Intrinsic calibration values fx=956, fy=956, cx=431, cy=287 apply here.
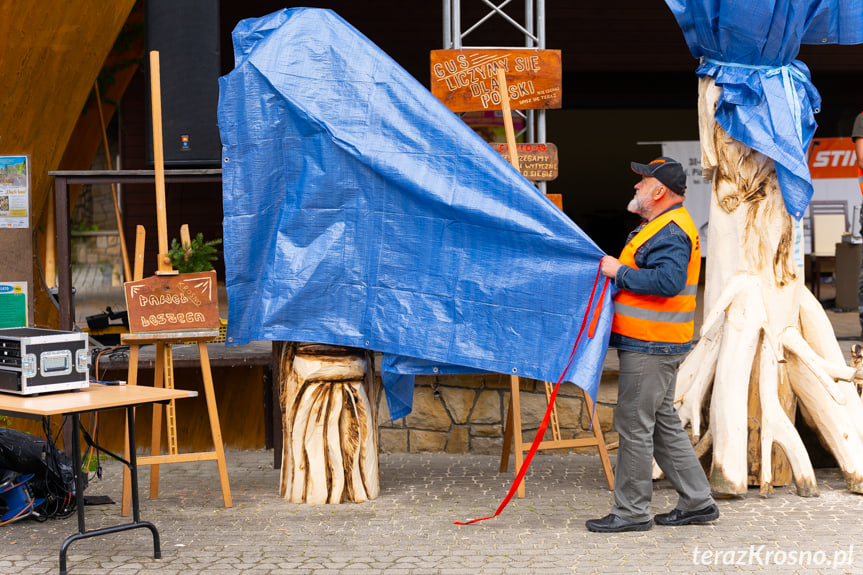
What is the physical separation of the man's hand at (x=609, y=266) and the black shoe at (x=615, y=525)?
1173mm

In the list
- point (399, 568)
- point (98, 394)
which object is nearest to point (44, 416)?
point (98, 394)

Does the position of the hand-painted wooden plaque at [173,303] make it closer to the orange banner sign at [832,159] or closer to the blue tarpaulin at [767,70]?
the blue tarpaulin at [767,70]

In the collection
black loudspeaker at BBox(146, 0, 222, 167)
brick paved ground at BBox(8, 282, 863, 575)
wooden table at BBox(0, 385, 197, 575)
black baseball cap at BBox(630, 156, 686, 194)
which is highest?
black loudspeaker at BBox(146, 0, 222, 167)

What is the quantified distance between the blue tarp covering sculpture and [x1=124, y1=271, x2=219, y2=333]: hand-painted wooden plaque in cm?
17

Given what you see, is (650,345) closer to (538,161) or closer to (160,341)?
Result: (538,161)

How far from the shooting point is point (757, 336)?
5438 mm

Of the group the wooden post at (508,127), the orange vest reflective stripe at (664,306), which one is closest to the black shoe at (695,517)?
the orange vest reflective stripe at (664,306)

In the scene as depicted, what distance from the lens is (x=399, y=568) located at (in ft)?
13.5

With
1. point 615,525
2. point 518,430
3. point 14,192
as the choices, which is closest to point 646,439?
point 615,525

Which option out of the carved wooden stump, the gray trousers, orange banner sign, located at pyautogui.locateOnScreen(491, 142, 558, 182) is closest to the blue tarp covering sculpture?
the carved wooden stump

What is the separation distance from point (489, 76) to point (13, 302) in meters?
3.49

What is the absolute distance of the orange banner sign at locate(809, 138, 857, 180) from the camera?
502 inches

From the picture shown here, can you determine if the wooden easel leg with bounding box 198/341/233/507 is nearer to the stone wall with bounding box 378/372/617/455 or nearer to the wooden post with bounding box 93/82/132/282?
the wooden post with bounding box 93/82/132/282

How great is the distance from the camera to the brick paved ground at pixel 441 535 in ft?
13.6
